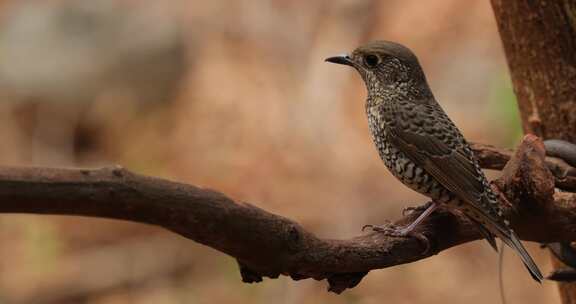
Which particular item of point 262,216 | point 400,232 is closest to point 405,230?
point 400,232

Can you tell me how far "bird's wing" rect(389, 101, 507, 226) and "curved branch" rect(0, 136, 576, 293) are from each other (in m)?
0.15

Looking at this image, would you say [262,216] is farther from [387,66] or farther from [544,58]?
[544,58]

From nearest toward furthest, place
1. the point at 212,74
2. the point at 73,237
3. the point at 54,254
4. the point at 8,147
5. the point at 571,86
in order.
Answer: the point at 571,86, the point at 54,254, the point at 73,237, the point at 8,147, the point at 212,74

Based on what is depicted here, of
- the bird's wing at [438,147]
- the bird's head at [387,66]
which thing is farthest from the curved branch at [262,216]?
the bird's head at [387,66]

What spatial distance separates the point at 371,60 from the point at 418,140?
39 centimetres

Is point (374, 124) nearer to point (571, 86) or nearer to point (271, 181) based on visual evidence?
point (571, 86)

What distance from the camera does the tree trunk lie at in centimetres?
373

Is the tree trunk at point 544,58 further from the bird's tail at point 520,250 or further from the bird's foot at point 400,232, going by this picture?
the bird's foot at point 400,232

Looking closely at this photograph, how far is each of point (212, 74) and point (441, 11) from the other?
2.52 meters

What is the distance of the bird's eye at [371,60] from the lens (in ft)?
12.8

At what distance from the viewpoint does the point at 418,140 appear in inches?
148

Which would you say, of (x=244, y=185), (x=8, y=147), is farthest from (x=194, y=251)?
(x=8, y=147)

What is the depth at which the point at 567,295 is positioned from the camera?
12.8 feet

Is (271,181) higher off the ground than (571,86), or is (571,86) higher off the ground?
(571,86)
